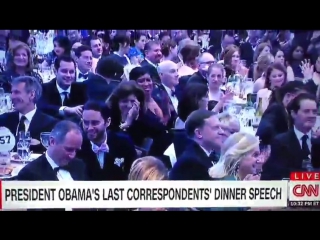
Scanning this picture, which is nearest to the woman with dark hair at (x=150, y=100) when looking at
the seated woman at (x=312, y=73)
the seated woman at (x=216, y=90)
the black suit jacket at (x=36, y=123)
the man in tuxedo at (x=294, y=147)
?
the seated woman at (x=216, y=90)

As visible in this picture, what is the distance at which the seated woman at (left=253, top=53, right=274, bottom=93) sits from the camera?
8.28 feet

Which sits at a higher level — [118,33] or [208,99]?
[118,33]

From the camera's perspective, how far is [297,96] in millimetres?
2547

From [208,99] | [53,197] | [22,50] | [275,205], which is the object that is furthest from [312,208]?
[22,50]

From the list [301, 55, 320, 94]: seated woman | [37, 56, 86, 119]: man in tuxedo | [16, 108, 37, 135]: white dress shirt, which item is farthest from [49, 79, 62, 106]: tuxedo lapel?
[301, 55, 320, 94]: seated woman

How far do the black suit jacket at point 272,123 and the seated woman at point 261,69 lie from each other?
0.37ft

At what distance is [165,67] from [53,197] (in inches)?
32.4

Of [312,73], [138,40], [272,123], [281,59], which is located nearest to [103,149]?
[138,40]

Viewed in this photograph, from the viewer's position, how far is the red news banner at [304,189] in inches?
101

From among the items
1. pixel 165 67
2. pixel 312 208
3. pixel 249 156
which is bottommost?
pixel 312 208

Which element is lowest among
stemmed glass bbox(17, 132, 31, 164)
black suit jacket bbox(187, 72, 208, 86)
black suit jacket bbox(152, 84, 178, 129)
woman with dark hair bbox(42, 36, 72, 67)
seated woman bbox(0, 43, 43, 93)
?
stemmed glass bbox(17, 132, 31, 164)

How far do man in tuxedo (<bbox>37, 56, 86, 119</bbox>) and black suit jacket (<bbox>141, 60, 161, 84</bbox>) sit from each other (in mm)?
318

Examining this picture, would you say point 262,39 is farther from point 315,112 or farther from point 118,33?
point 118,33

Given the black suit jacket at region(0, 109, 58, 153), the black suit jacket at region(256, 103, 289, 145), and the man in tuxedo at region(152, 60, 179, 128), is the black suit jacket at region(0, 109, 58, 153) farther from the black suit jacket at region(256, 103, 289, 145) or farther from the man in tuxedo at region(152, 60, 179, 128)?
the black suit jacket at region(256, 103, 289, 145)
